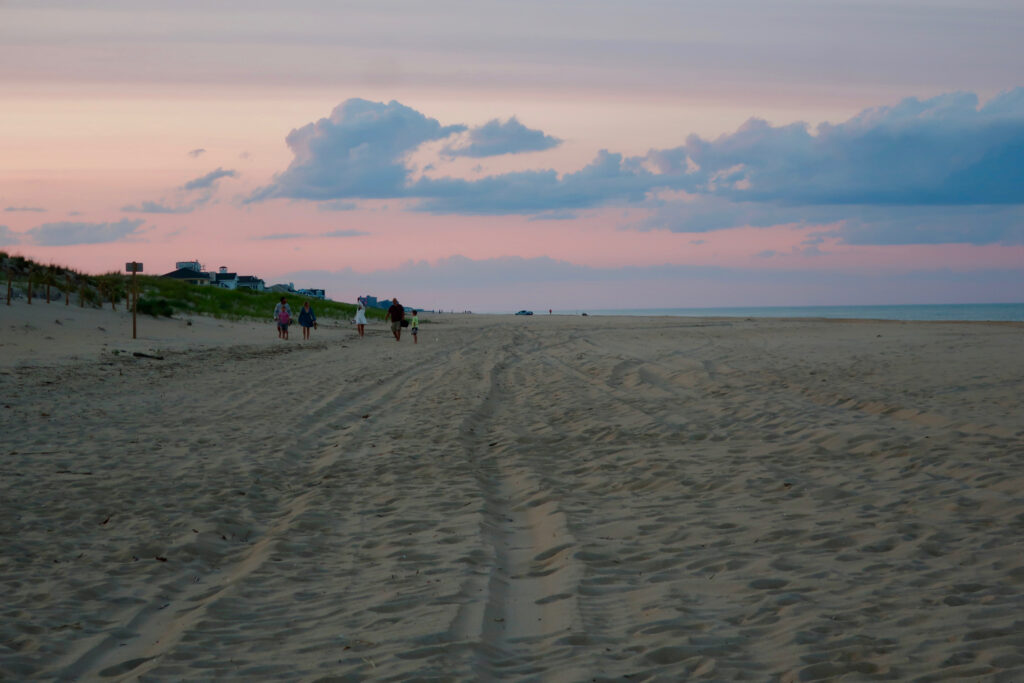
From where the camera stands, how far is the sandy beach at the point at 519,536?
4.10m

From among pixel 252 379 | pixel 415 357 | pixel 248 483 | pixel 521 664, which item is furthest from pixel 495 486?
pixel 415 357

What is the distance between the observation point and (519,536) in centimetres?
625

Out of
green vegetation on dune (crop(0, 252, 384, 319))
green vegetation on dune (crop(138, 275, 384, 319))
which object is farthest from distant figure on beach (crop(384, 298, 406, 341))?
green vegetation on dune (crop(138, 275, 384, 319))

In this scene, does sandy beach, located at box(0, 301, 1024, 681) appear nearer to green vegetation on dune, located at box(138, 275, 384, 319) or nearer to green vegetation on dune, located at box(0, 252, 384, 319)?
green vegetation on dune, located at box(0, 252, 384, 319)

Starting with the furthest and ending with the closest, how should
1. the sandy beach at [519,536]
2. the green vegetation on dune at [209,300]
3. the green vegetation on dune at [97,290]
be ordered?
the green vegetation on dune at [209,300] < the green vegetation on dune at [97,290] < the sandy beach at [519,536]

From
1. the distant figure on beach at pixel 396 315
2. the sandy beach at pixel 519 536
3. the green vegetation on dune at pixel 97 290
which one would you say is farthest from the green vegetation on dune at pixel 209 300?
the sandy beach at pixel 519 536

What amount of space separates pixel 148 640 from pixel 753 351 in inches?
799

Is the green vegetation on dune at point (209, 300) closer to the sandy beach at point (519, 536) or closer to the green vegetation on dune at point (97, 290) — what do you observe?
the green vegetation on dune at point (97, 290)

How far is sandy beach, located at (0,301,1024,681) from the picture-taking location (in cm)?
410

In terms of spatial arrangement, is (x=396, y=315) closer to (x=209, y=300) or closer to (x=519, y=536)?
(x=209, y=300)

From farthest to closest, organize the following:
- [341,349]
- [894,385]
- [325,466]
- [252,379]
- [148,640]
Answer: [341,349], [252,379], [894,385], [325,466], [148,640]

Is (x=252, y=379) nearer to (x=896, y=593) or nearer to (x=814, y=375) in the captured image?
(x=814, y=375)

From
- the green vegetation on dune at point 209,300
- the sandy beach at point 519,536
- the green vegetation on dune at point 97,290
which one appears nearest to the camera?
the sandy beach at point 519,536

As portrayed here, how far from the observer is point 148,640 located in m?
4.35
